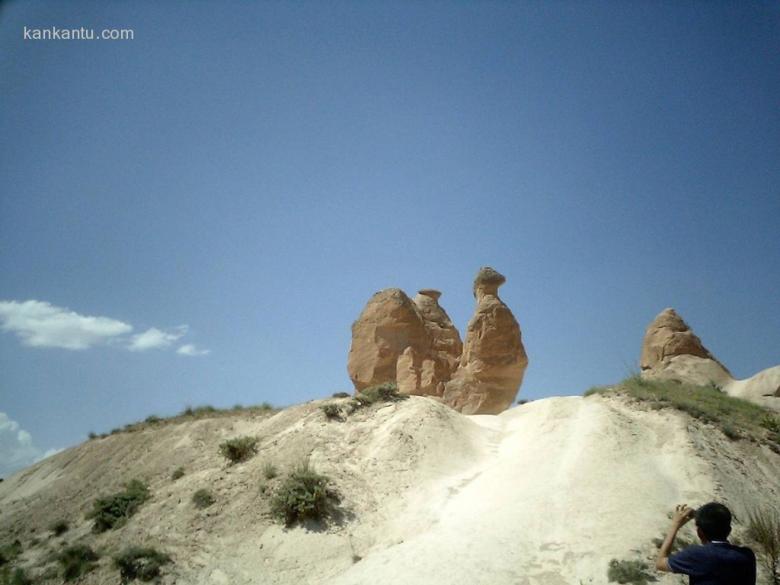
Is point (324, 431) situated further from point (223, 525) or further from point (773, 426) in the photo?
point (773, 426)

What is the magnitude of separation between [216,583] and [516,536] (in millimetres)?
6472

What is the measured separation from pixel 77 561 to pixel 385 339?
18.8m

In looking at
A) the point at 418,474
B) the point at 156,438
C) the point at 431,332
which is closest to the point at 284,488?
the point at 418,474

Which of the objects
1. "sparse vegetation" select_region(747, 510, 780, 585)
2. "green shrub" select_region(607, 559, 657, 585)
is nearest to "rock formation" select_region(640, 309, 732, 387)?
"sparse vegetation" select_region(747, 510, 780, 585)

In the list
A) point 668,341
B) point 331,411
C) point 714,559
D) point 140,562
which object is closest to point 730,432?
point 331,411

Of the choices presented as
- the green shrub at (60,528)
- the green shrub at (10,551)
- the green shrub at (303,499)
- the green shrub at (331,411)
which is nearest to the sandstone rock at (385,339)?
the green shrub at (331,411)

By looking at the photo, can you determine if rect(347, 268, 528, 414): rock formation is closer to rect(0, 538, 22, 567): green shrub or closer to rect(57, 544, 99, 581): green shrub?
rect(0, 538, 22, 567): green shrub

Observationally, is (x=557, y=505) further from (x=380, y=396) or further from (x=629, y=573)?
(x=380, y=396)

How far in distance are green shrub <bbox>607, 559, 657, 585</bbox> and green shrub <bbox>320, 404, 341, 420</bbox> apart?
10276mm

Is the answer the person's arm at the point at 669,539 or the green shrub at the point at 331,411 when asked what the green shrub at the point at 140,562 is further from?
the person's arm at the point at 669,539

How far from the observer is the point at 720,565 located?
14.1 feet

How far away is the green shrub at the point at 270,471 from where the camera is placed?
48.0 feet

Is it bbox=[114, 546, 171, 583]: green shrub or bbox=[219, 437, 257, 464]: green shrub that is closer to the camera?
bbox=[114, 546, 171, 583]: green shrub

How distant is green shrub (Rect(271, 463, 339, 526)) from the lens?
1286cm
